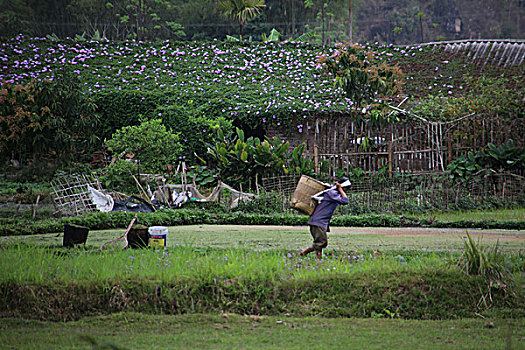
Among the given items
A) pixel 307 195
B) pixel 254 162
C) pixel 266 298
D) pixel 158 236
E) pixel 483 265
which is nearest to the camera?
pixel 266 298

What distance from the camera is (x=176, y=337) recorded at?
4328 millimetres

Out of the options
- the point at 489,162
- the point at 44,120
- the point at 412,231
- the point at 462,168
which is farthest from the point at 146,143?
the point at 489,162

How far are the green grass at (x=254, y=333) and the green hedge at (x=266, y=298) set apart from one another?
26 centimetres

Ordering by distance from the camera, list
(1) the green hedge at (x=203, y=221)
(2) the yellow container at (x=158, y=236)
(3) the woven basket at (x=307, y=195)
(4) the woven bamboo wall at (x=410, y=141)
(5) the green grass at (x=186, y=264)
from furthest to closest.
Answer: (4) the woven bamboo wall at (x=410, y=141), (1) the green hedge at (x=203, y=221), (2) the yellow container at (x=158, y=236), (3) the woven basket at (x=307, y=195), (5) the green grass at (x=186, y=264)

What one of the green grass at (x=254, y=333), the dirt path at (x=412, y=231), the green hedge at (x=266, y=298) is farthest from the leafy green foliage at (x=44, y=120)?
the green grass at (x=254, y=333)

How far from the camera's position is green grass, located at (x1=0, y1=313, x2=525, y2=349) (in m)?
4.16

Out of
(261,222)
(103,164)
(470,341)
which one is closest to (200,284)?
(470,341)

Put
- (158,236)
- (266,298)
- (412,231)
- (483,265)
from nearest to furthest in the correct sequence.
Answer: (266,298) → (483,265) → (158,236) → (412,231)

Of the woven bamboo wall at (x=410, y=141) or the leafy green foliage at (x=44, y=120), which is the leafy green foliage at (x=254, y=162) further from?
the leafy green foliage at (x=44, y=120)

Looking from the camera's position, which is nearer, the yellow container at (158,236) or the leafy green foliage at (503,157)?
the yellow container at (158,236)

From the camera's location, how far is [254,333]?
14.6ft

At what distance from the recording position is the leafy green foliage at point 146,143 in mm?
13148

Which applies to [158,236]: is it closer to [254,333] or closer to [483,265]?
[254,333]

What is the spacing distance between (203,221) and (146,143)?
3.19 metres
